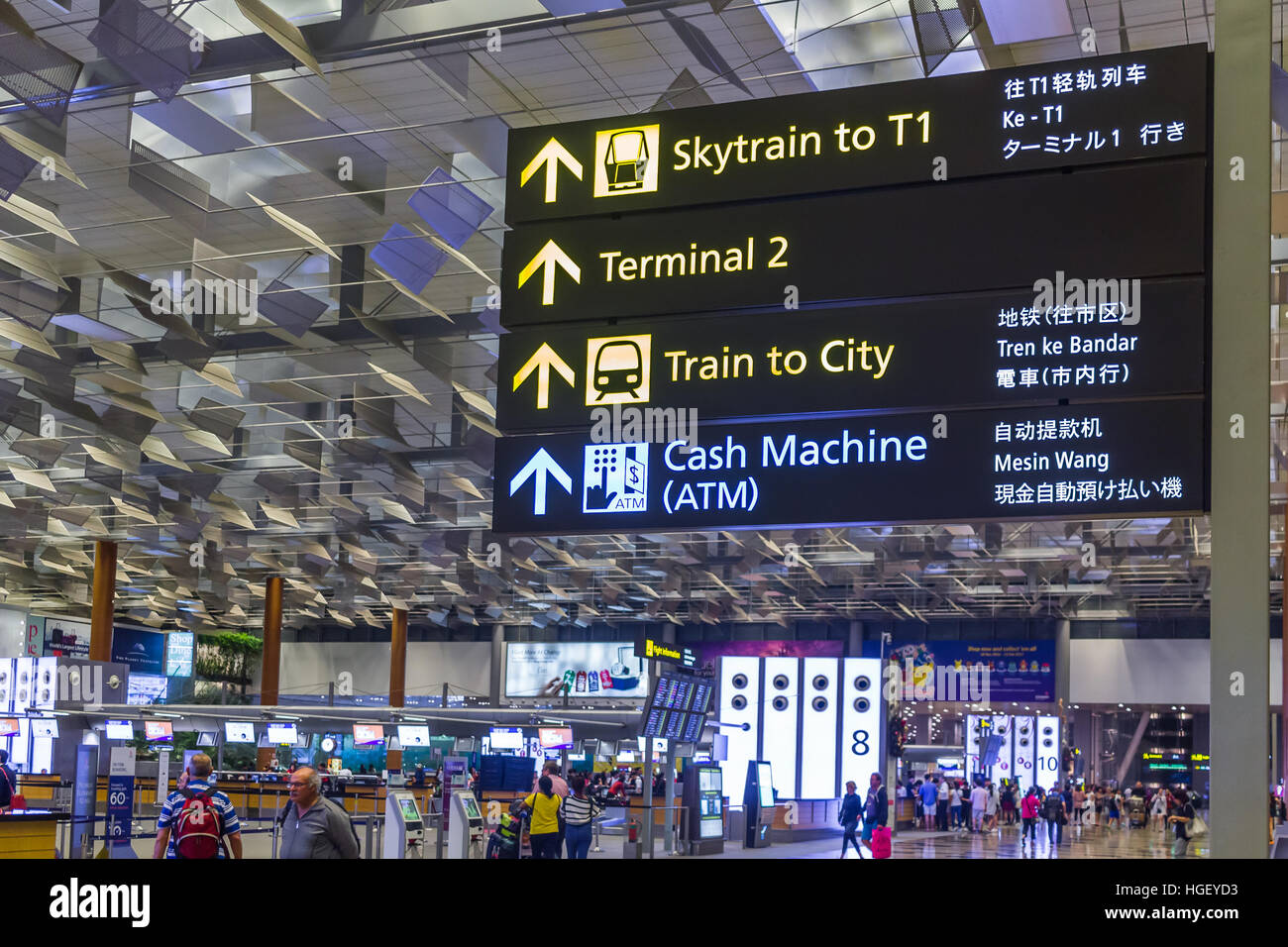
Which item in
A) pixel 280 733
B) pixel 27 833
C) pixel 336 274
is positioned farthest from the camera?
pixel 280 733

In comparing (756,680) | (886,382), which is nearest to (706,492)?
(886,382)

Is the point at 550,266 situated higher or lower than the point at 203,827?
higher

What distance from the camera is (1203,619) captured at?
47250 mm

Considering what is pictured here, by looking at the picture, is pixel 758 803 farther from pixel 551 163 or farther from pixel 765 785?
pixel 551 163

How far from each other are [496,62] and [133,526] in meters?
23.8

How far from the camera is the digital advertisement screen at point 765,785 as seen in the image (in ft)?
84.4

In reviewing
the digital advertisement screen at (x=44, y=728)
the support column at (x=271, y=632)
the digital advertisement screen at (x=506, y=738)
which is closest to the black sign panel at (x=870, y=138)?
the digital advertisement screen at (x=44, y=728)

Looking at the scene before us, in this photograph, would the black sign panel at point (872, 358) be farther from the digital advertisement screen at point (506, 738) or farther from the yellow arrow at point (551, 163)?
the digital advertisement screen at point (506, 738)

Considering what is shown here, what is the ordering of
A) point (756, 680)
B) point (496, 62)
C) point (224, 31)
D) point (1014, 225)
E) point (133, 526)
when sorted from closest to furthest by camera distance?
point (1014, 225) → point (224, 31) → point (496, 62) → point (756, 680) → point (133, 526)

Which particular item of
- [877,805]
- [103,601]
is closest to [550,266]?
[877,805]

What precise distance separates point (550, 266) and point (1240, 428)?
2340 mm

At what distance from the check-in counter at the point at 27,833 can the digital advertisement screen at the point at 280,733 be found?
20.3m

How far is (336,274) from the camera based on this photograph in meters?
15.5
